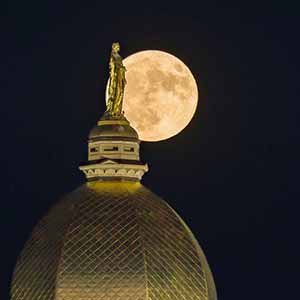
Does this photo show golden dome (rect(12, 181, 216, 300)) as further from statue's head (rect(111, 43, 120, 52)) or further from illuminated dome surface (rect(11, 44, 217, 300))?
statue's head (rect(111, 43, 120, 52))

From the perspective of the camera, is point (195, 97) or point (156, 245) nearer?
point (156, 245)

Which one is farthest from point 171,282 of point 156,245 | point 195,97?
point 195,97

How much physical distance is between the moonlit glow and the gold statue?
1.47 m

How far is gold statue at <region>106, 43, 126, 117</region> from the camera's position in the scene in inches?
4673

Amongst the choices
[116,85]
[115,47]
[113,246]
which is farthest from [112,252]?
[115,47]

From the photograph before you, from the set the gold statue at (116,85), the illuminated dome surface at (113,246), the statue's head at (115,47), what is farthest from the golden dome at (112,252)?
the statue's head at (115,47)

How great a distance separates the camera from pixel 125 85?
120 meters

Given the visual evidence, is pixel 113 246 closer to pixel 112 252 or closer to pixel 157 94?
pixel 112 252

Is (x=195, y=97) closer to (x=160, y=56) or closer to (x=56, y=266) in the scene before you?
(x=160, y=56)

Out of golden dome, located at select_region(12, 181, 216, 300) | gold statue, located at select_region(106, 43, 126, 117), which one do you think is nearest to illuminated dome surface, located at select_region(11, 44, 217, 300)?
golden dome, located at select_region(12, 181, 216, 300)

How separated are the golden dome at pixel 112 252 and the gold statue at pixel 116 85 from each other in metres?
3.27

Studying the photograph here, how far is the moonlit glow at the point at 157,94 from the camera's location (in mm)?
120812

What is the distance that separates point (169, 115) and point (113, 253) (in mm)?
8346

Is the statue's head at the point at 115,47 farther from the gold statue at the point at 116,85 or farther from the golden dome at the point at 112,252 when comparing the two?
the golden dome at the point at 112,252
